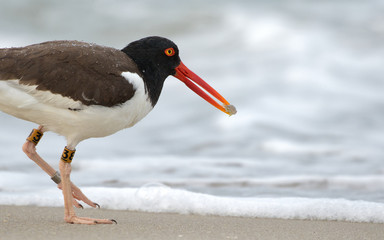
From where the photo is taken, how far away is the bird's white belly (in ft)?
13.1

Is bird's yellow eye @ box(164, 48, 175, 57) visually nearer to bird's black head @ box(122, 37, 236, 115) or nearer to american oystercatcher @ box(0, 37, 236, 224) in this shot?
bird's black head @ box(122, 37, 236, 115)

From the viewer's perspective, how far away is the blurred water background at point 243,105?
22.4 ft

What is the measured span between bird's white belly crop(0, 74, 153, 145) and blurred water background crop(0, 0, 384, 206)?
74.9 inches

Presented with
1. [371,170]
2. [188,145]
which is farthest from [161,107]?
[371,170]

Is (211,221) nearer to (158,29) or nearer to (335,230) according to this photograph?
(335,230)

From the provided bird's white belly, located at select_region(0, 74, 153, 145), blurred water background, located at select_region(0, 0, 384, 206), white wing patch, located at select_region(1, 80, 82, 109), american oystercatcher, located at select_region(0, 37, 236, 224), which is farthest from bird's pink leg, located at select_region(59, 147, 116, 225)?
Answer: blurred water background, located at select_region(0, 0, 384, 206)

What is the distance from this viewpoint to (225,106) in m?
5.18

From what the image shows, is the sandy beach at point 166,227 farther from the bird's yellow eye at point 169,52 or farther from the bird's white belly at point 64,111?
the bird's yellow eye at point 169,52

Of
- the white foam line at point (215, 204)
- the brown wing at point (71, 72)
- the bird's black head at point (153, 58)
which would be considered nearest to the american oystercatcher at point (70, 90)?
the brown wing at point (71, 72)

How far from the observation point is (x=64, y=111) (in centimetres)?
403

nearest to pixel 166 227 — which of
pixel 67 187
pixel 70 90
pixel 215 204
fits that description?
pixel 67 187

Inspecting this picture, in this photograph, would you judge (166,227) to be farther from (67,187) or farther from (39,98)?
(39,98)

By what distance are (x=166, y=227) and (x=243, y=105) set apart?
6504mm

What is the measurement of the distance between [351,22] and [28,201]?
9831 mm
